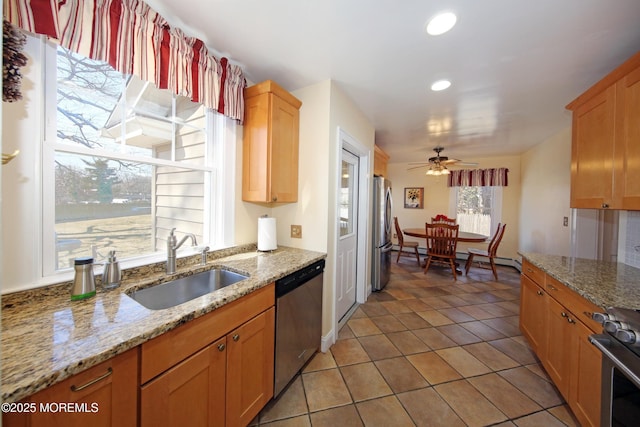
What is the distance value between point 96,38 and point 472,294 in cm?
449

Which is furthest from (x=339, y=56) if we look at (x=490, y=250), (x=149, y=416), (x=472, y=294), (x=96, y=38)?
(x=490, y=250)

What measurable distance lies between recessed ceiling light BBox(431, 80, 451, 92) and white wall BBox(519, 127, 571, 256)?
7.94 feet

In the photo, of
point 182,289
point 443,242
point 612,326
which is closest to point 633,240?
point 612,326

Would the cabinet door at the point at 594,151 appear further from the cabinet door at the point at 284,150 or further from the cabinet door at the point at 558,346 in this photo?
the cabinet door at the point at 284,150

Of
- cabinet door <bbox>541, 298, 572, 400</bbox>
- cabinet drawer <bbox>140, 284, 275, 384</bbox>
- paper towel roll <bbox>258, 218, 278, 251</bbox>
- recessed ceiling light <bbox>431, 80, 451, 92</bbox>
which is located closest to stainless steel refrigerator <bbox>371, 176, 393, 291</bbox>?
recessed ceiling light <bbox>431, 80, 451, 92</bbox>

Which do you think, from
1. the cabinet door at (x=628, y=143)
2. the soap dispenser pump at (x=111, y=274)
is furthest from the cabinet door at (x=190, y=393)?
the cabinet door at (x=628, y=143)

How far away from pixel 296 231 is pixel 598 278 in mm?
2154

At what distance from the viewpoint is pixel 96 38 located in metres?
1.13

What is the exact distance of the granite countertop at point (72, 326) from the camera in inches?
26.1

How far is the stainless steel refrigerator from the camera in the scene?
3.26 m

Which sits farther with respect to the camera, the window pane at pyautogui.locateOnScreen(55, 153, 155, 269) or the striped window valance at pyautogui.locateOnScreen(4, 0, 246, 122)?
the window pane at pyautogui.locateOnScreen(55, 153, 155, 269)

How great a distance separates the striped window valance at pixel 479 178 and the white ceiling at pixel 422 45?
2595 millimetres

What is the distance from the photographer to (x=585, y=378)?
4.26 feet

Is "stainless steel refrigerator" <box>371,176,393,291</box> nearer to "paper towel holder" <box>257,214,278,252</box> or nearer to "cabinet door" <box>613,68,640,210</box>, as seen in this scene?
"paper towel holder" <box>257,214,278,252</box>
